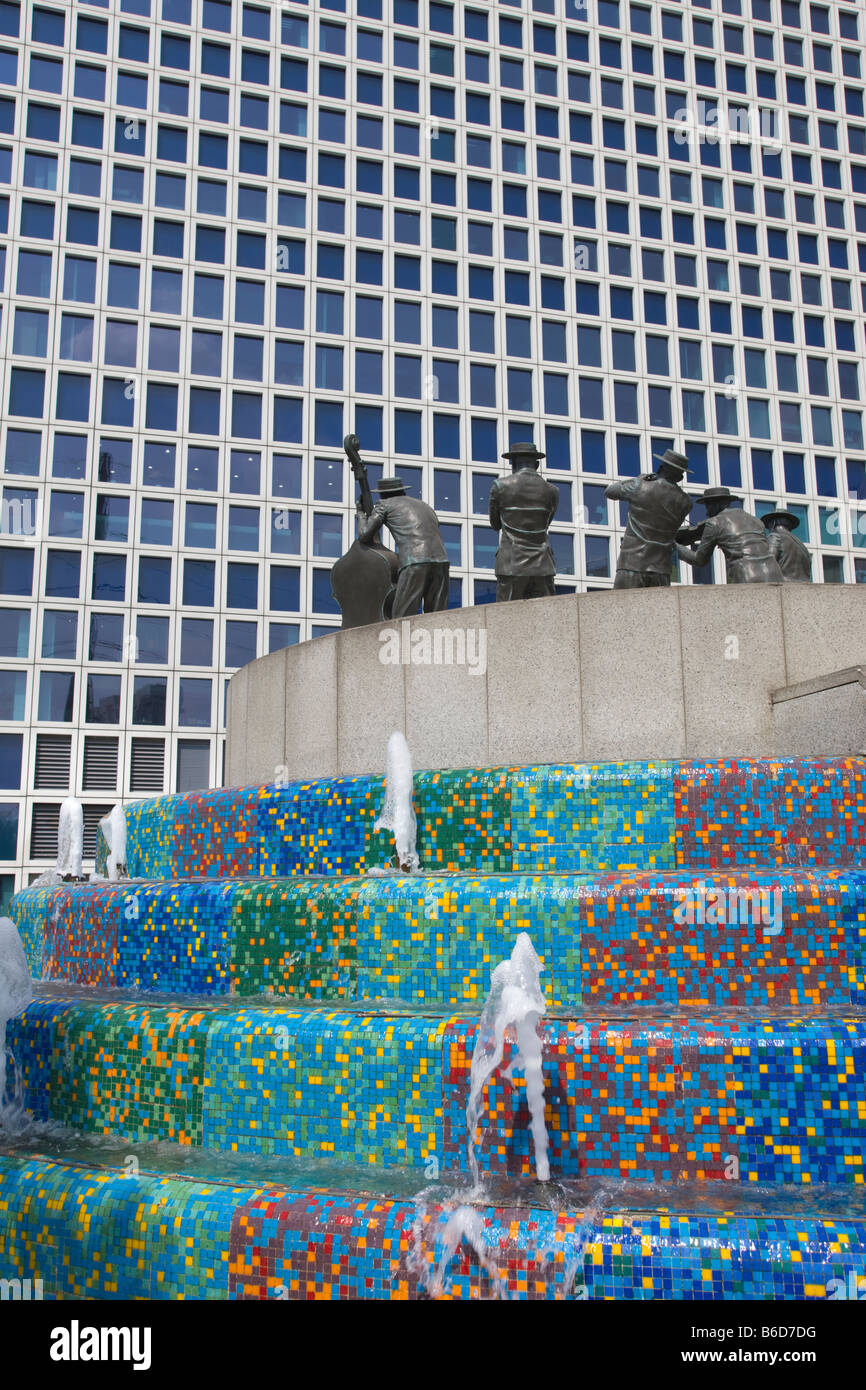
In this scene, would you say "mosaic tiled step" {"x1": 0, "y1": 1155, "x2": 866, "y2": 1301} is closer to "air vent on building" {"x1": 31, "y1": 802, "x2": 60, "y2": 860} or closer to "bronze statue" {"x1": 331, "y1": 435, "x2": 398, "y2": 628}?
"bronze statue" {"x1": 331, "y1": 435, "x2": 398, "y2": 628}

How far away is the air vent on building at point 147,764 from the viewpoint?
28.0 meters

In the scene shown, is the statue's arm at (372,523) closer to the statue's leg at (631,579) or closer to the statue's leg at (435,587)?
the statue's leg at (435,587)

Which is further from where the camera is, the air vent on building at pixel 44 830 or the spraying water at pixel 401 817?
the air vent on building at pixel 44 830

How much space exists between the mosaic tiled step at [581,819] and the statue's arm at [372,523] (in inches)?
159

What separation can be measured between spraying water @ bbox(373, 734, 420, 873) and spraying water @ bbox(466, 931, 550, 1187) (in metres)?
1.96

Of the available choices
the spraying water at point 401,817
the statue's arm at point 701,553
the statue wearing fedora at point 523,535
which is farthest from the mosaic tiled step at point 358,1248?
the statue's arm at point 701,553

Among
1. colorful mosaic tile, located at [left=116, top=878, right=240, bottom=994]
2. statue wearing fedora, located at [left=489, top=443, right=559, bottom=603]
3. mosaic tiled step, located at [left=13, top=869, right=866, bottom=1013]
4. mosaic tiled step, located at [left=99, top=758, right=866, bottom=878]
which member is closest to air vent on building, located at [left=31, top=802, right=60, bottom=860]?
statue wearing fedora, located at [left=489, top=443, right=559, bottom=603]

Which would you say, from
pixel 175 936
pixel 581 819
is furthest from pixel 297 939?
pixel 581 819

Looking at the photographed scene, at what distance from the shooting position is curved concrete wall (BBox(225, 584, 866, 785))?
8.22 m

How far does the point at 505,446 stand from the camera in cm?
3262

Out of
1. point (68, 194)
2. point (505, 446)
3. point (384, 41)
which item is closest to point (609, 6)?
point (384, 41)

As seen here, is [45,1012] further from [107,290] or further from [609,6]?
[609,6]
